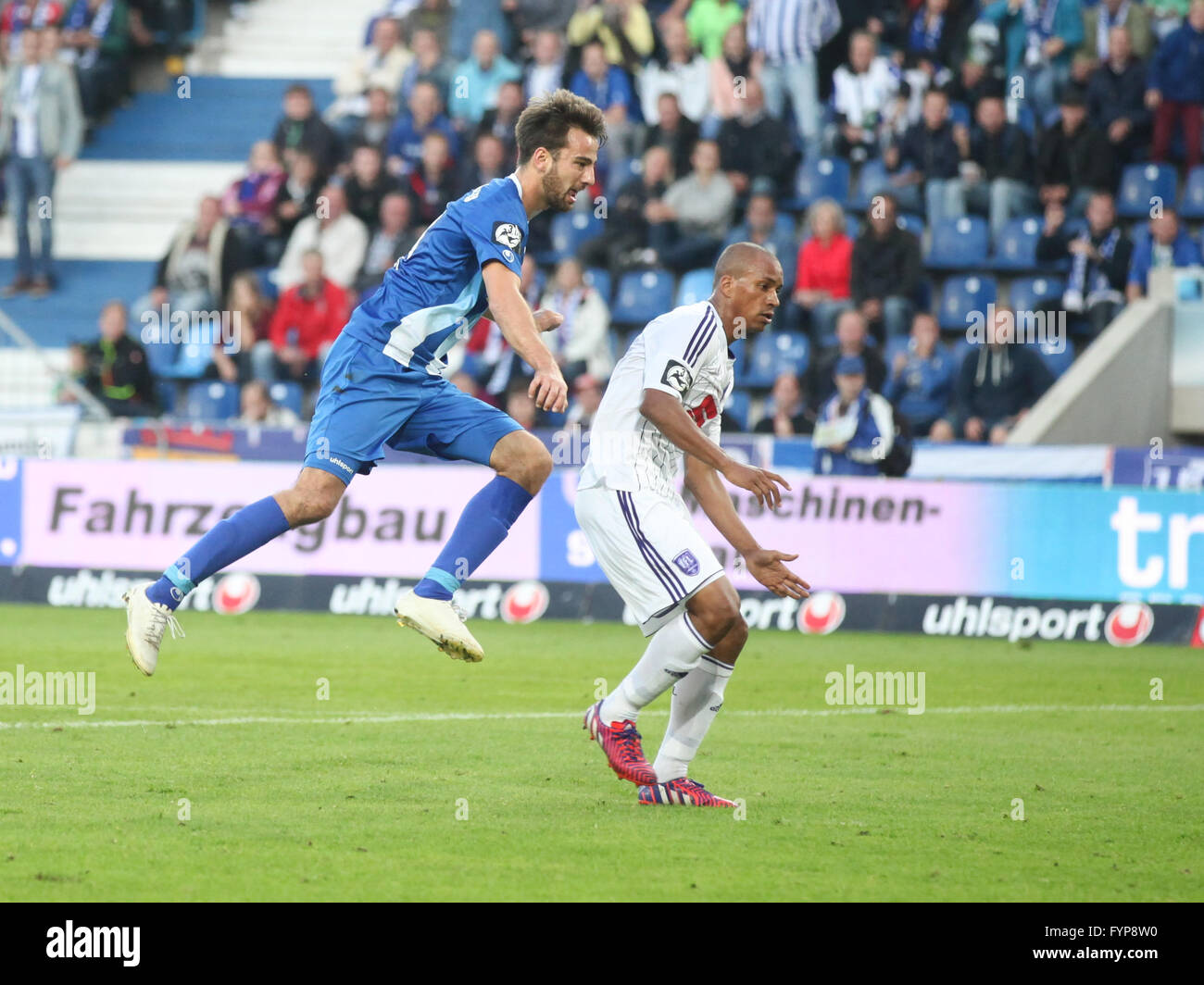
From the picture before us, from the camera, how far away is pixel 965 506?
14766 millimetres

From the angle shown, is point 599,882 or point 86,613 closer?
point 599,882

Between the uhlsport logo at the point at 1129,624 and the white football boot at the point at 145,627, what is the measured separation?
29.4 feet

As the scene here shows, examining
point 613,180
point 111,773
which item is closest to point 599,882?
point 111,773

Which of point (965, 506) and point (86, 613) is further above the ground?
point (965, 506)

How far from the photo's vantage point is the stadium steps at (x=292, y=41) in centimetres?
2575

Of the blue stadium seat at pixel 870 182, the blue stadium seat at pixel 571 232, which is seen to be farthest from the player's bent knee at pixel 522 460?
the blue stadium seat at pixel 571 232

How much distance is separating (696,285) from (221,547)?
12.4 metres

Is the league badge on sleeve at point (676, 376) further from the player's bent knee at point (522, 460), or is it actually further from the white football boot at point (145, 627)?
the white football boot at point (145, 627)

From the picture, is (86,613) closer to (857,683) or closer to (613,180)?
(857,683)

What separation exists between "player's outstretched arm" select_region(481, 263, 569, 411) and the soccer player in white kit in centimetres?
54

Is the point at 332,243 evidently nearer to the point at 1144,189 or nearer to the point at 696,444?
the point at 1144,189

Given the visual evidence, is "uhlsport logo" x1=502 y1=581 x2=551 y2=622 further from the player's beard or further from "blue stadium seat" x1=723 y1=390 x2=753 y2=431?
the player's beard

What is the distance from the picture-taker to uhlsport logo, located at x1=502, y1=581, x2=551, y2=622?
1522 centimetres
